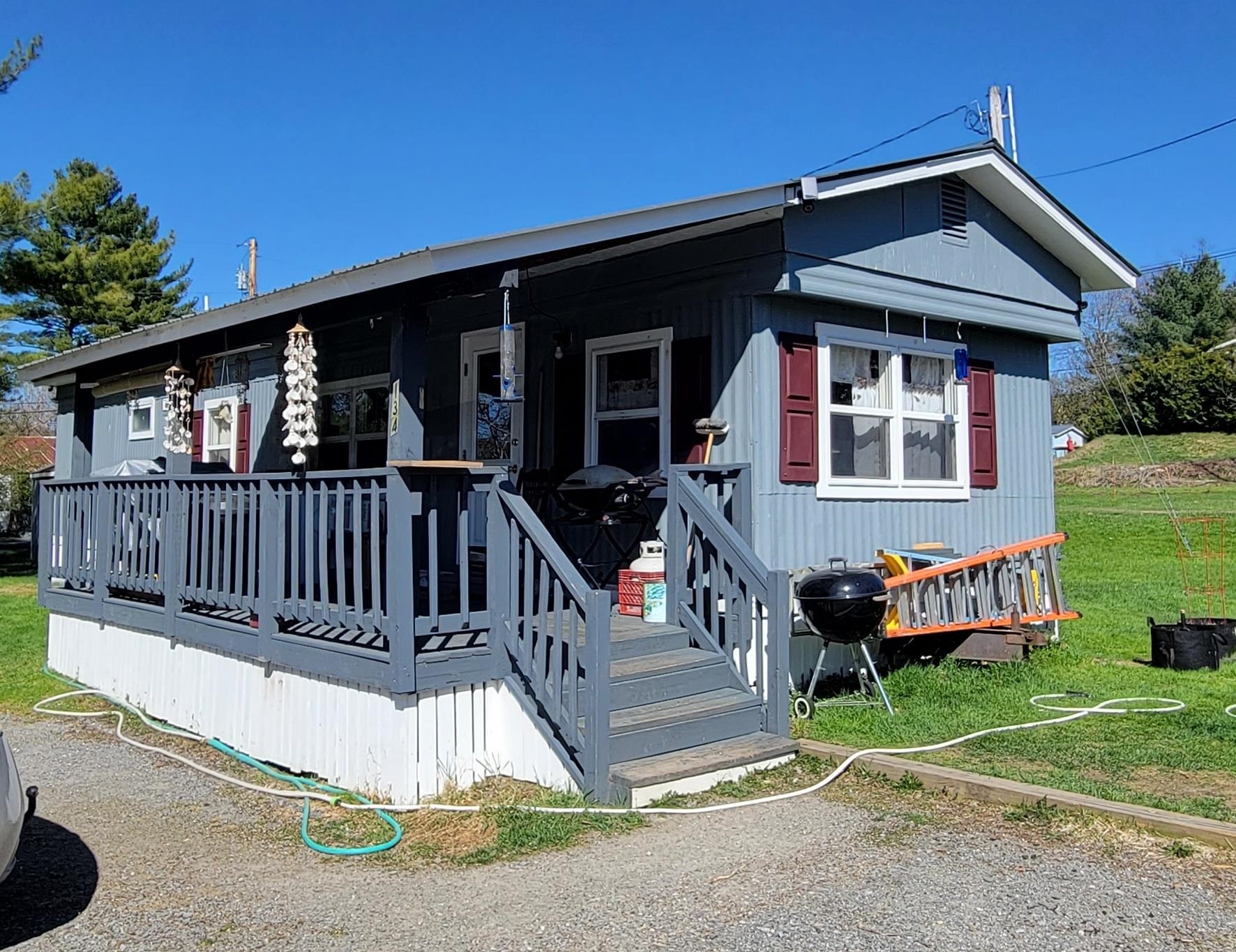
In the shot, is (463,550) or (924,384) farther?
(924,384)

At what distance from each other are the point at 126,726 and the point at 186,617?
0.93 metres

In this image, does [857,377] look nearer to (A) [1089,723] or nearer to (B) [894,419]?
(B) [894,419]

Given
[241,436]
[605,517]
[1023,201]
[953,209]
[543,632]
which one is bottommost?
[543,632]

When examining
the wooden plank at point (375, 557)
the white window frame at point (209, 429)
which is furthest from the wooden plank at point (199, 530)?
the white window frame at point (209, 429)

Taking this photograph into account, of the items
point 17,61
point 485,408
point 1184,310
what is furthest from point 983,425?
point 1184,310

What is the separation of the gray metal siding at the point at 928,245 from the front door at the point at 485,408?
8.49 feet

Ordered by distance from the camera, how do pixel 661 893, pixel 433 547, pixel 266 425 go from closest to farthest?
pixel 661 893
pixel 433 547
pixel 266 425

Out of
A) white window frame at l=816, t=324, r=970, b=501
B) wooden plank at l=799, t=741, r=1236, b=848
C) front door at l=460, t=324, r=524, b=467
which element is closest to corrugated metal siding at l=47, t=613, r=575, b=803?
wooden plank at l=799, t=741, r=1236, b=848

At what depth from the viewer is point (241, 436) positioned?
37.1 ft

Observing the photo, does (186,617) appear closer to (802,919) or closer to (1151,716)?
(802,919)

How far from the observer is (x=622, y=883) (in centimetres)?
395

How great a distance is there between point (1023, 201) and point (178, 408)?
7116 mm

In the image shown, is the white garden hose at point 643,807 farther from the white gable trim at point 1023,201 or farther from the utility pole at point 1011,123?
the utility pole at point 1011,123

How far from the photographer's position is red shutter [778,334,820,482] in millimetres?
6992
